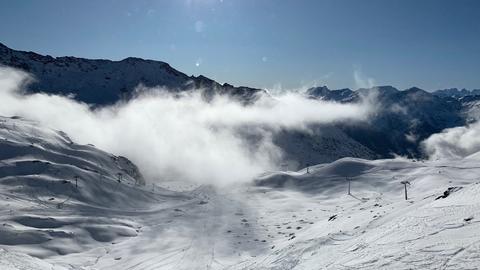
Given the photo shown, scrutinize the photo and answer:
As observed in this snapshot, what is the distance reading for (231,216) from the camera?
8931cm

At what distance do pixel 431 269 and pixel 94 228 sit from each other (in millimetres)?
A: 64717

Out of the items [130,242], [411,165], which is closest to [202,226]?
[130,242]

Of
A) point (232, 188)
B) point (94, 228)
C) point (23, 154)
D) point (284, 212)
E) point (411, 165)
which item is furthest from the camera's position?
point (232, 188)

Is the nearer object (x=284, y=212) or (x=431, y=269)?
(x=431, y=269)

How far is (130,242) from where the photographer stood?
228 feet

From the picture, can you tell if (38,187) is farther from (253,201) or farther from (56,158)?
(253,201)

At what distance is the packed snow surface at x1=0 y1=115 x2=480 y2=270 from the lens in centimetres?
2717

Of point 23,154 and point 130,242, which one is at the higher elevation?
point 23,154

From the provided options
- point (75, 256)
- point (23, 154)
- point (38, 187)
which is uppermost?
point (23, 154)

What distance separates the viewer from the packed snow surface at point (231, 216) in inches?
1070

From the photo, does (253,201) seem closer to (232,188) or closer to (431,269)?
(232,188)

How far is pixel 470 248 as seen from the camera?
69.4ft

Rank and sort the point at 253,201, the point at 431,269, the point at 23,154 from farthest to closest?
the point at 23,154
the point at 253,201
the point at 431,269

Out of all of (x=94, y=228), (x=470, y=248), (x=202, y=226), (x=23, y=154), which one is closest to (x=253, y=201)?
(x=202, y=226)
